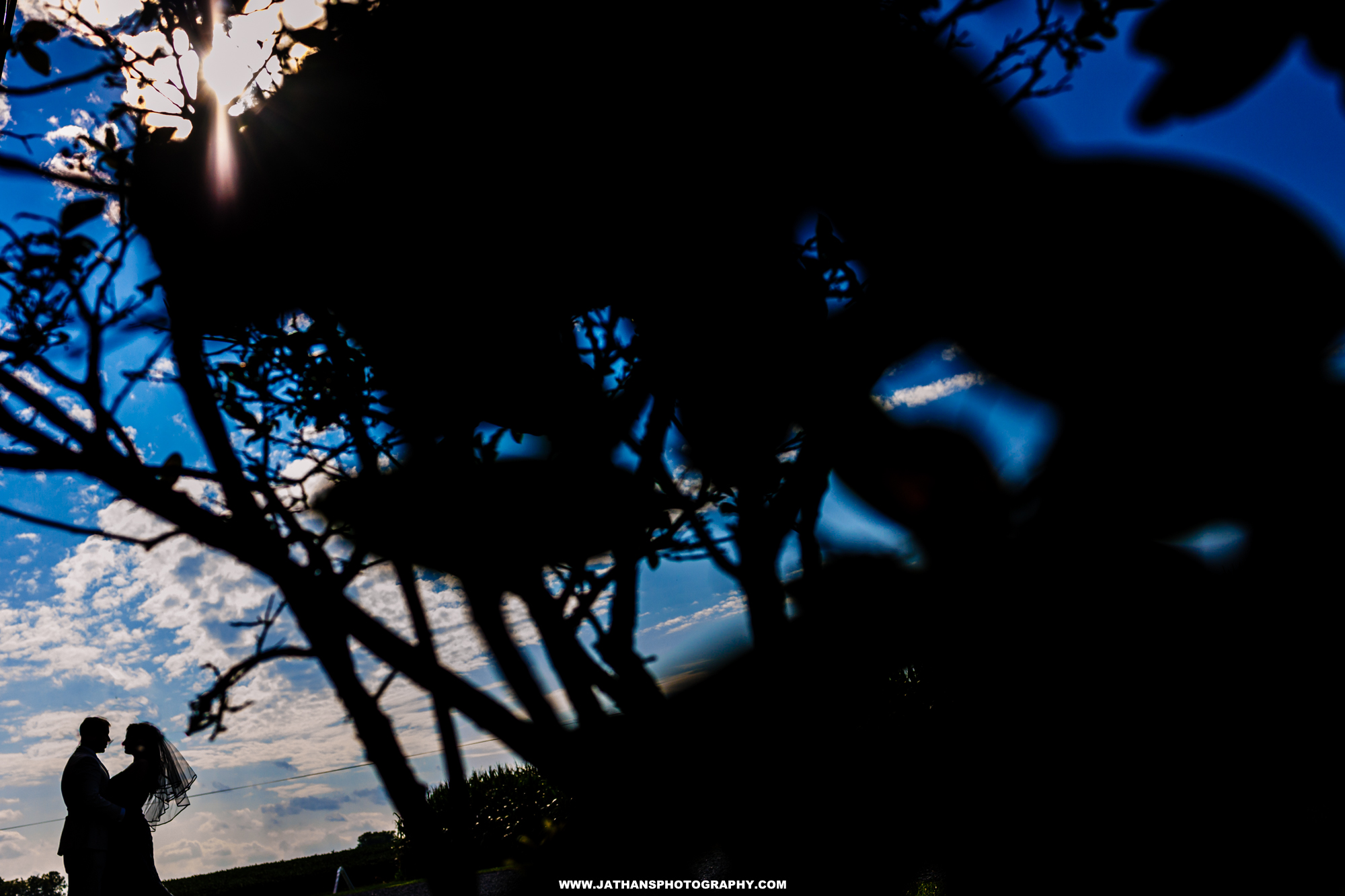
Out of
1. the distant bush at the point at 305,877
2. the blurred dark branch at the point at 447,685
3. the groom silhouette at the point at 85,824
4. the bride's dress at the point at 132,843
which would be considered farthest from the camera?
the distant bush at the point at 305,877

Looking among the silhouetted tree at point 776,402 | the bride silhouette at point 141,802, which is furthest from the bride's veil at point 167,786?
the silhouetted tree at point 776,402

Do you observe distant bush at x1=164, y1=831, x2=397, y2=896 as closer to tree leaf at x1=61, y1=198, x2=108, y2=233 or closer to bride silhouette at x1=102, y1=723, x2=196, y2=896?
bride silhouette at x1=102, y1=723, x2=196, y2=896

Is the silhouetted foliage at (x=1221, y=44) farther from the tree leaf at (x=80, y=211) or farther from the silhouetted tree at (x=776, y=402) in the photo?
the tree leaf at (x=80, y=211)

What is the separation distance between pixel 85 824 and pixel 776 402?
7.37 metres

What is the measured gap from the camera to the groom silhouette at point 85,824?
5340mm

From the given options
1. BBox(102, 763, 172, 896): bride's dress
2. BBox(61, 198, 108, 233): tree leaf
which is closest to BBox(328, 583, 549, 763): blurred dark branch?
BBox(61, 198, 108, 233): tree leaf

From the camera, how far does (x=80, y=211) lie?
6.27 feet

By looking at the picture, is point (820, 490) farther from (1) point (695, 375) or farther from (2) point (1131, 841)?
(2) point (1131, 841)

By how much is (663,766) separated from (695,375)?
3.85 feet

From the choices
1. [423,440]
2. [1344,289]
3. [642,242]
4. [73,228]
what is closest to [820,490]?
[642,242]

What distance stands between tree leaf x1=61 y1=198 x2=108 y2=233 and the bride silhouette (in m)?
6.23

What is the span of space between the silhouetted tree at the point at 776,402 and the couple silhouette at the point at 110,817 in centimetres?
500

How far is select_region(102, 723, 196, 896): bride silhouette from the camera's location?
565 cm

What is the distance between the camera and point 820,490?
2.03m
